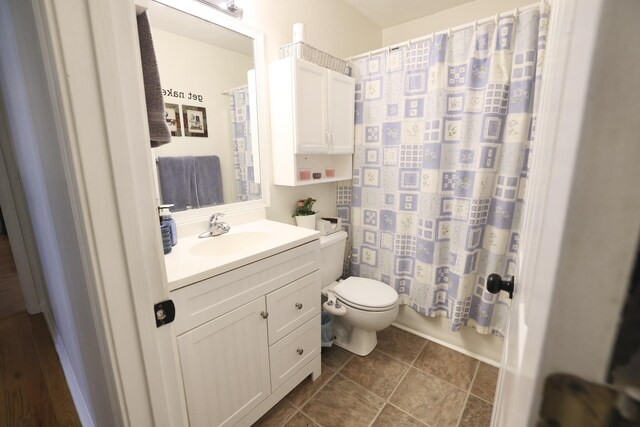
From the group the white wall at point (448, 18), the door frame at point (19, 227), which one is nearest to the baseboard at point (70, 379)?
the door frame at point (19, 227)

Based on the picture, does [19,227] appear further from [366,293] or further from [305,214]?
[366,293]

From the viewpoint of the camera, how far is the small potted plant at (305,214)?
1950 mm

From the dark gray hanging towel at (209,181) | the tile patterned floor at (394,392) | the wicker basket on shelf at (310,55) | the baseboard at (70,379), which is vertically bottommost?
the tile patterned floor at (394,392)

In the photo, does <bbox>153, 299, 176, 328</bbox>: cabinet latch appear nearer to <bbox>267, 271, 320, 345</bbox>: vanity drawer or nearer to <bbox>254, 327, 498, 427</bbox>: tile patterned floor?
<bbox>267, 271, 320, 345</bbox>: vanity drawer

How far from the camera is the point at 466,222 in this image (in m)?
1.72

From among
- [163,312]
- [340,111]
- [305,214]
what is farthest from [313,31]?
[163,312]

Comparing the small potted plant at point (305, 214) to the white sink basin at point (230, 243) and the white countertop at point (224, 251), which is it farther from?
the white sink basin at point (230, 243)

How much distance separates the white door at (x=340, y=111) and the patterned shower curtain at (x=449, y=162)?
9 centimetres

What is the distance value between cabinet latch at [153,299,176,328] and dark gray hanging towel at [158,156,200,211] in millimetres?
913

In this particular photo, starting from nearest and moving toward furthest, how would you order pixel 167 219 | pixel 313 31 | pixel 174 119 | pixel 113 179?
pixel 113 179
pixel 167 219
pixel 174 119
pixel 313 31

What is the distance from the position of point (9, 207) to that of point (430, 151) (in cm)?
300

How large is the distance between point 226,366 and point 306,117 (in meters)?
1.38

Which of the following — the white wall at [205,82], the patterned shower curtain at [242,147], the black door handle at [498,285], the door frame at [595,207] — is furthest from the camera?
the patterned shower curtain at [242,147]

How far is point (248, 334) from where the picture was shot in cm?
123
